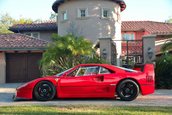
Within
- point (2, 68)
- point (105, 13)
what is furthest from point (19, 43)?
point (105, 13)

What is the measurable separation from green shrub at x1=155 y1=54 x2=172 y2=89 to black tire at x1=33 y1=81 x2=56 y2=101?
266 inches

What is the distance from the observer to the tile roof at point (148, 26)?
34219mm

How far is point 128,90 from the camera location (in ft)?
36.4

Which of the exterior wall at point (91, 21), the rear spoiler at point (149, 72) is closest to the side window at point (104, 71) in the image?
the rear spoiler at point (149, 72)

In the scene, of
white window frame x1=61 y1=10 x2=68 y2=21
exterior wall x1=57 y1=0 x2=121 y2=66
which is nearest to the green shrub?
exterior wall x1=57 y1=0 x2=121 y2=66

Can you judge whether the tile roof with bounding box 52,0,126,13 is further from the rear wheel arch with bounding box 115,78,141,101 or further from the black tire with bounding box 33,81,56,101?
the rear wheel arch with bounding box 115,78,141,101

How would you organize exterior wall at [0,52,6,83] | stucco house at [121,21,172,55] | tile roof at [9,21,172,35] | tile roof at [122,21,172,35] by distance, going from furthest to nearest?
tile roof at [122,21,172,35] → stucco house at [121,21,172,55] → tile roof at [9,21,172,35] → exterior wall at [0,52,6,83]

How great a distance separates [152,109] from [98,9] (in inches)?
675

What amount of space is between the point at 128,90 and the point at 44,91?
3.03 meters

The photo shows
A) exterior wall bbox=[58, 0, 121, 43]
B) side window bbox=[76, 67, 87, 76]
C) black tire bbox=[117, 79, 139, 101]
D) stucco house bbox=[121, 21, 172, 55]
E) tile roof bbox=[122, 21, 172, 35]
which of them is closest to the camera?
black tire bbox=[117, 79, 139, 101]

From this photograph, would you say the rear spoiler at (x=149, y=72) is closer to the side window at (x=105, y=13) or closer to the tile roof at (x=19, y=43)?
the tile roof at (x=19, y=43)

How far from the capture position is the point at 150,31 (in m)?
34.2

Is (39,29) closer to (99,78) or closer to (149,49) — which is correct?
(149,49)

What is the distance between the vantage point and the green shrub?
51.4 ft
